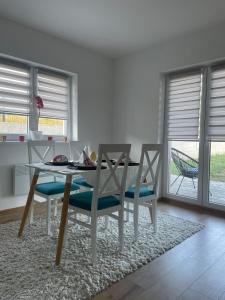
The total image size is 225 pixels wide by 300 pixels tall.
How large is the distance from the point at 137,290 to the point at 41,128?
2.68 m

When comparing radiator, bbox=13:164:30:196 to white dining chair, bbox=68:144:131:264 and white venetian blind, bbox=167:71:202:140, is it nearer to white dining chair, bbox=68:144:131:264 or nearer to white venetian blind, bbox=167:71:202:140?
white dining chair, bbox=68:144:131:264

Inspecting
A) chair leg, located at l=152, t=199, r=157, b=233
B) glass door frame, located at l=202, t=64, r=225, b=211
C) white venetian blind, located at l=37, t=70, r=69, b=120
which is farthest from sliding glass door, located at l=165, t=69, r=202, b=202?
white venetian blind, located at l=37, t=70, r=69, b=120

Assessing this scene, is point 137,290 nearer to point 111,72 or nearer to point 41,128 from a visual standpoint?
point 41,128

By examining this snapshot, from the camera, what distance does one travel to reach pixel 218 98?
3238 millimetres

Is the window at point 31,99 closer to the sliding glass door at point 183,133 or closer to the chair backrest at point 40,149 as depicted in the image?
the chair backrest at point 40,149

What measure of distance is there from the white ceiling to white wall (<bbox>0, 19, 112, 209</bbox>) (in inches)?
6.2

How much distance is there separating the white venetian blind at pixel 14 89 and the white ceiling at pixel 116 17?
636mm

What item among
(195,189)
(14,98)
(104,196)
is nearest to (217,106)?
(195,189)

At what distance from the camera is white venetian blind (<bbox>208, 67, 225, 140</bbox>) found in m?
3.20

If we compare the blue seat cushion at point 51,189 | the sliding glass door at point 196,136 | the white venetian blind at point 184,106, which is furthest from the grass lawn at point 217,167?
the blue seat cushion at point 51,189

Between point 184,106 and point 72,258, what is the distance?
271 centimetres

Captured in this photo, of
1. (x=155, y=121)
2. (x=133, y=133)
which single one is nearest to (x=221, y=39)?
(x=155, y=121)

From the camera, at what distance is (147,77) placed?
394 centimetres

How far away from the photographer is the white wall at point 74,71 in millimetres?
3076
